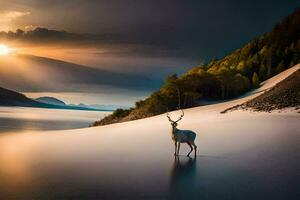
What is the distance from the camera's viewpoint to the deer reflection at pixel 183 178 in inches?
393

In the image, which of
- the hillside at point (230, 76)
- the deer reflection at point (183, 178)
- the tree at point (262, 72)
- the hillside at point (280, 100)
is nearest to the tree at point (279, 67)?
the hillside at point (230, 76)

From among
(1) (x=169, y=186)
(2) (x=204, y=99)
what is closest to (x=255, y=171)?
(1) (x=169, y=186)

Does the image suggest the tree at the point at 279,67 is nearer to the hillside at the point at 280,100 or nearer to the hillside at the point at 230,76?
the hillside at the point at 230,76

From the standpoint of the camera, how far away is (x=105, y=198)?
9367 mm

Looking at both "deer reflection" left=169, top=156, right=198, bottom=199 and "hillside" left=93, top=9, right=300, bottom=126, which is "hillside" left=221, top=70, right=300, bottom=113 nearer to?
"deer reflection" left=169, top=156, right=198, bottom=199

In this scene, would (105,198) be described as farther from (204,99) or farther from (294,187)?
(204,99)

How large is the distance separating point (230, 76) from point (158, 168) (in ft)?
184

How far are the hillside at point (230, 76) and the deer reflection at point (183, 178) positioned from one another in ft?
137

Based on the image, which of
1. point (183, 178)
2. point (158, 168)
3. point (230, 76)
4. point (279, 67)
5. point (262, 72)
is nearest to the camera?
point (183, 178)

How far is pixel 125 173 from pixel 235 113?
21.5 m

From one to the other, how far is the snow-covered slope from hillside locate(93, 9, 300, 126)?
37002 millimetres

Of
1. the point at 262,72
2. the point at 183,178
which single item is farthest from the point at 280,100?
the point at 262,72

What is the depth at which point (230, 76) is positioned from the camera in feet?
222

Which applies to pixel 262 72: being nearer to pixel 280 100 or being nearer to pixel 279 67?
pixel 279 67
